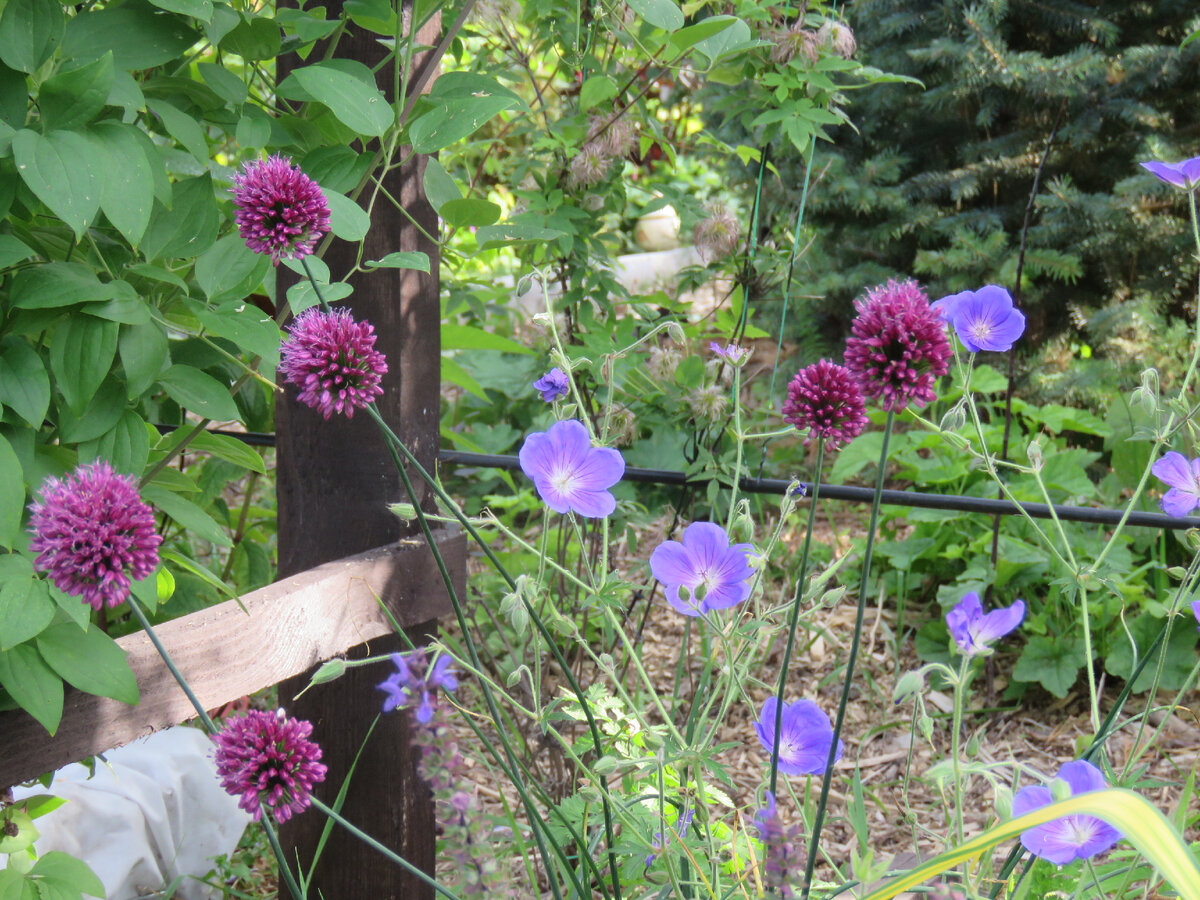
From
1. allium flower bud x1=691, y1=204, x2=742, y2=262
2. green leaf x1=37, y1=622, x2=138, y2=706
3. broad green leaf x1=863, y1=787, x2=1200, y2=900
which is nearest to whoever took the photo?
broad green leaf x1=863, y1=787, x2=1200, y2=900

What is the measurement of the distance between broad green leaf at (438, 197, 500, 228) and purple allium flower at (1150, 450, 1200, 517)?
2.28 ft

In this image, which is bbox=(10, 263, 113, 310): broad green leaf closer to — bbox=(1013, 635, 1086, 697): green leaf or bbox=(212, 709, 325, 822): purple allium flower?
bbox=(212, 709, 325, 822): purple allium flower

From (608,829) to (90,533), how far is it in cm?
43

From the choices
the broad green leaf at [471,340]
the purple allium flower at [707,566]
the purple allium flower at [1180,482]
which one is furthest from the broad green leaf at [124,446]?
the broad green leaf at [471,340]

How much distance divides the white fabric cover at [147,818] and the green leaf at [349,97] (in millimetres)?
1114

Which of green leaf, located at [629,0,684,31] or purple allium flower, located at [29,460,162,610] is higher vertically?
green leaf, located at [629,0,684,31]

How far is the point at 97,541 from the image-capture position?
521 millimetres

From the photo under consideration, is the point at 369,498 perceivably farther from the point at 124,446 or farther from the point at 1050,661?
the point at 1050,661

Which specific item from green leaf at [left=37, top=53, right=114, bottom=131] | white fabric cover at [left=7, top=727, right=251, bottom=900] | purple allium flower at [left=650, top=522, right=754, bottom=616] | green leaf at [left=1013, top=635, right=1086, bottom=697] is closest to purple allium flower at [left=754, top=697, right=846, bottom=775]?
purple allium flower at [left=650, top=522, right=754, bottom=616]

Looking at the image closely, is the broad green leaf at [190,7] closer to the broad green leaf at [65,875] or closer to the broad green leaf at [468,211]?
the broad green leaf at [468,211]

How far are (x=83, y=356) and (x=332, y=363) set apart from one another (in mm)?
327

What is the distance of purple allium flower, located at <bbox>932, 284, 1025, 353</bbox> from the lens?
781 mm

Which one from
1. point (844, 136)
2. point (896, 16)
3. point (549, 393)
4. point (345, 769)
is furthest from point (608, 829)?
point (844, 136)

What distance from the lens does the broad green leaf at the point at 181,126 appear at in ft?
2.88
